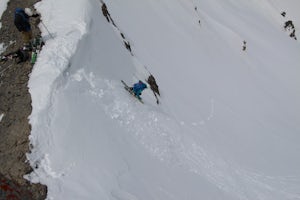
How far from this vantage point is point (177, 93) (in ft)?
68.3

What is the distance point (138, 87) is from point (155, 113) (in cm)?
157

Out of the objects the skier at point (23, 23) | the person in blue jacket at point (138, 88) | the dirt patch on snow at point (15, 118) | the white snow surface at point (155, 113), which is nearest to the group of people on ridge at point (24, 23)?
the skier at point (23, 23)

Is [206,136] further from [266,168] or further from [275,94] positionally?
[275,94]

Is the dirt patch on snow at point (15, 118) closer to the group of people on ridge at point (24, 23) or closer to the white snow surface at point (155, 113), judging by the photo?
the white snow surface at point (155, 113)

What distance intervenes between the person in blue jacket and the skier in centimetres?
456

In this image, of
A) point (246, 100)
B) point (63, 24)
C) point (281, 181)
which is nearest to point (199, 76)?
point (246, 100)

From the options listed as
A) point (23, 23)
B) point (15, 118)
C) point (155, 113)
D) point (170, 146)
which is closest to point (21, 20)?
point (23, 23)

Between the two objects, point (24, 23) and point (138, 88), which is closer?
point (24, 23)

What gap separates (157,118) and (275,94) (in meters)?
17.5

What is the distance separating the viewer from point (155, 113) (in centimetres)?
1648

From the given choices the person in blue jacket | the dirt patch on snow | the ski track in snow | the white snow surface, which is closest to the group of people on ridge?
the dirt patch on snow

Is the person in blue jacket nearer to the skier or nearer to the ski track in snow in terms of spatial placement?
the ski track in snow

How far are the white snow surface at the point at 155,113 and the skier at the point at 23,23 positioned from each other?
78cm

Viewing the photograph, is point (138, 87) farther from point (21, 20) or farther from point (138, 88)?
point (21, 20)
